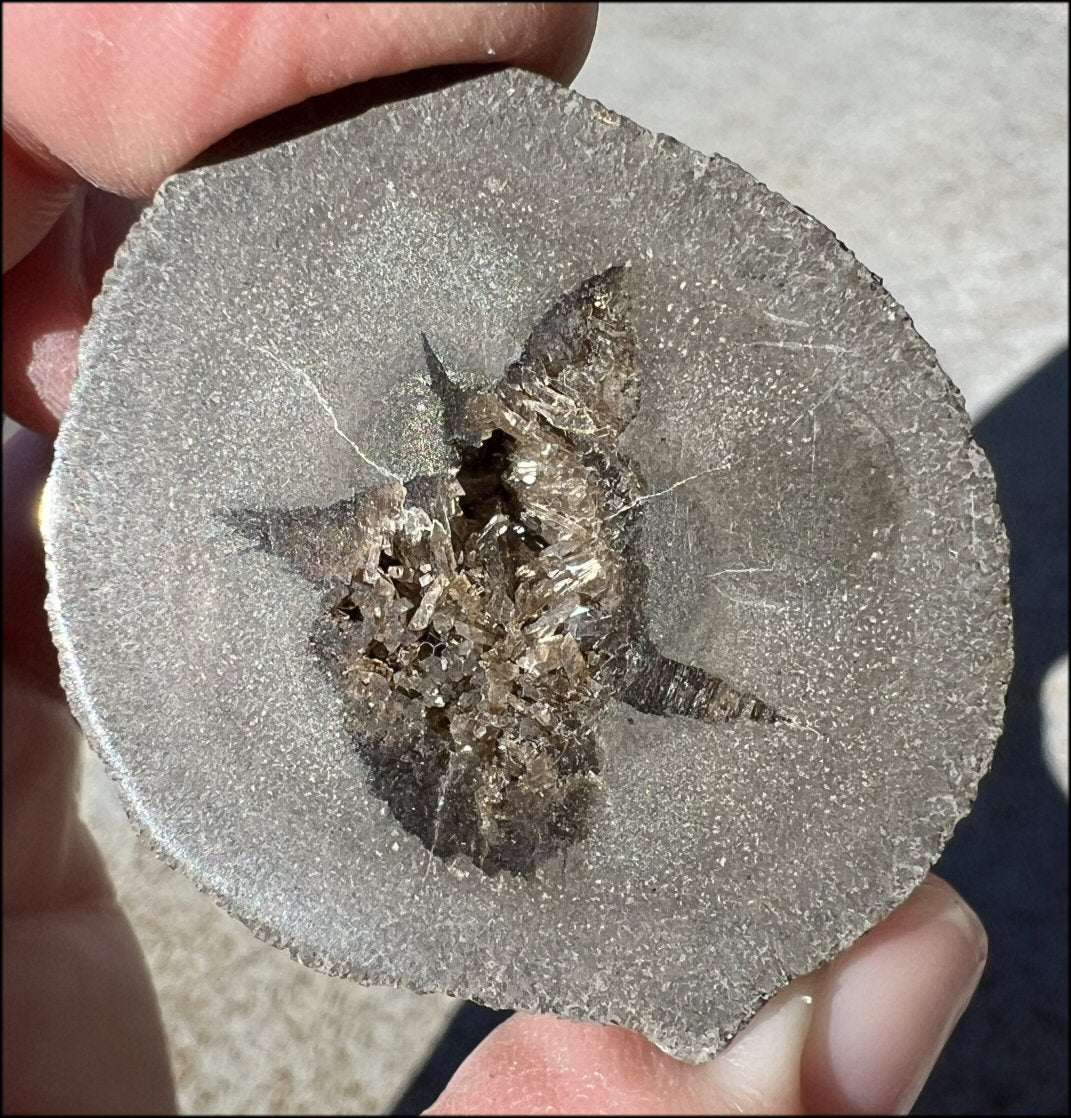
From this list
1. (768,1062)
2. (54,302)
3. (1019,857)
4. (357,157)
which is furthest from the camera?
(1019,857)

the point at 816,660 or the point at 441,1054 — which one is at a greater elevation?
the point at 816,660

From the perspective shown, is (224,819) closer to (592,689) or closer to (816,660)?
(592,689)

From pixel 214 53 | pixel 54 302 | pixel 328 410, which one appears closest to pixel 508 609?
pixel 328 410

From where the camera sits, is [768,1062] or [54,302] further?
[54,302]

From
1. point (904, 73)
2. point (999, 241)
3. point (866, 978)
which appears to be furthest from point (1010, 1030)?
point (904, 73)

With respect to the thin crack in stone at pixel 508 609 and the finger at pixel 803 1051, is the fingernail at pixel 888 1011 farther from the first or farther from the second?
the thin crack in stone at pixel 508 609

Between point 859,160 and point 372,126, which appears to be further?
point 859,160

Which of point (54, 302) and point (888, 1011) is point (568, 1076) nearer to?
point (888, 1011)
